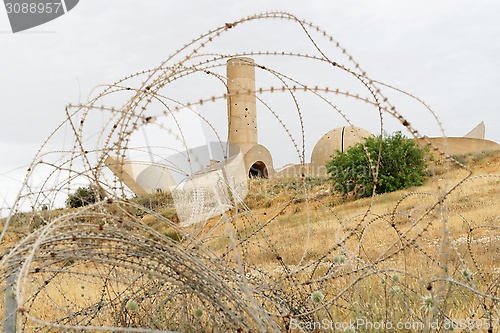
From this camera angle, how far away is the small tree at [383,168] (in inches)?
773

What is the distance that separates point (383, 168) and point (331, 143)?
10.4 m

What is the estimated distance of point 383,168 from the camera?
20.2 meters

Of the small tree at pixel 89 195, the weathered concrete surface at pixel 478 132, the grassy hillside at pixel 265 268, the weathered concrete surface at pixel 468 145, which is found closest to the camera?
the grassy hillside at pixel 265 268

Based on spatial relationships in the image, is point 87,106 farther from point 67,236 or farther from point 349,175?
point 349,175

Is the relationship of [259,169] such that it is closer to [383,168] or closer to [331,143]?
[331,143]

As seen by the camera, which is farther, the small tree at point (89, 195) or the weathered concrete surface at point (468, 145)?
the weathered concrete surface at point (468, 145)

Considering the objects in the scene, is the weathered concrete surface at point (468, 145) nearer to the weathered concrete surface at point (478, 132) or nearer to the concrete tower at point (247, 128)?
the weathered concrete surface at point (478, 132)

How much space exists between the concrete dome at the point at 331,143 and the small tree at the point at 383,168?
8.38 metres

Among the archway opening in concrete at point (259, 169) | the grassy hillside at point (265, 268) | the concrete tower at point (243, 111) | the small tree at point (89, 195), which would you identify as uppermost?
the concrete tower at point (243, 111)

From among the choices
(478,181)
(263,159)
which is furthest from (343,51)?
(263,159)

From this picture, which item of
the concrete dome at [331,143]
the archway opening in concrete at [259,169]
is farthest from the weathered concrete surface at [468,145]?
the archway opening in concrete at [259,169]

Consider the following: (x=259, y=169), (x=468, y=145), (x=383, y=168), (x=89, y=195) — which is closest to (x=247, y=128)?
(x=259, y=169)

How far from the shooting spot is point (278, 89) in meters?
2.71

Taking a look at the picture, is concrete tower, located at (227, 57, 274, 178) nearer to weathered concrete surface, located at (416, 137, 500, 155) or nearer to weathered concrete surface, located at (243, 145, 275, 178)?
weathered concrete surface, located at (243, 145, 275, 178)
